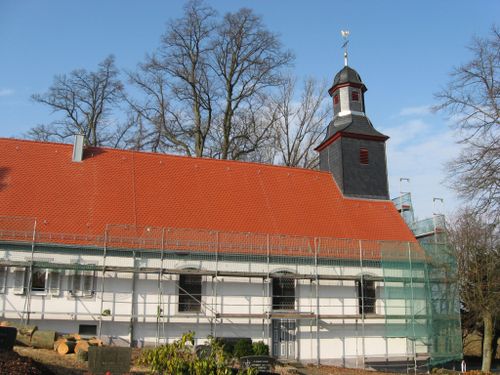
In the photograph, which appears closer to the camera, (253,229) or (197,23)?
(253,229)

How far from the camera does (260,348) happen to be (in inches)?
728

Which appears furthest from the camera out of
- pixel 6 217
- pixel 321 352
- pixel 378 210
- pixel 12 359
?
pixel 378 210

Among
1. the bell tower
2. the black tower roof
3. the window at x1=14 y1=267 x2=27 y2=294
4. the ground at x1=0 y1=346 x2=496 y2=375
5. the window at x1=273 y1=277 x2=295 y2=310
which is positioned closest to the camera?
the ground at x1=0 y1=346 x2=496 y2=375

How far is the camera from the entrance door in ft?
67.6

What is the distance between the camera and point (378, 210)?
85.5ft

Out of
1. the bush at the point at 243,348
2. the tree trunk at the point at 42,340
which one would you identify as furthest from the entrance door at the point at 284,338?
the tree trunk at the point at 42,340

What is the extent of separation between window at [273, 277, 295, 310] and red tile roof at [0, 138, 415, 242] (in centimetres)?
215

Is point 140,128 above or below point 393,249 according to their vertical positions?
above

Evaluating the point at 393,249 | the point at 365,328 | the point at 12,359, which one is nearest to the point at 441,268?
the point at 393,249

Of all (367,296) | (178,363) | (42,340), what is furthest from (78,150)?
(178,363)

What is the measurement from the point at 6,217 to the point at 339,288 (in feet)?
43.5

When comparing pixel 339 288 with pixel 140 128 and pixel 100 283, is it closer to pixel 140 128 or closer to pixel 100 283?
pixel 100 283

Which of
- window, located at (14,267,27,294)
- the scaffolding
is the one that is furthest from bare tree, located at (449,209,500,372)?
window, located at (14,267,27,294)

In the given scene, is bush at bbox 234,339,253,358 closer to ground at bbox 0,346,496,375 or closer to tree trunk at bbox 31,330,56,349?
ground at bbox 0,346,496,375
